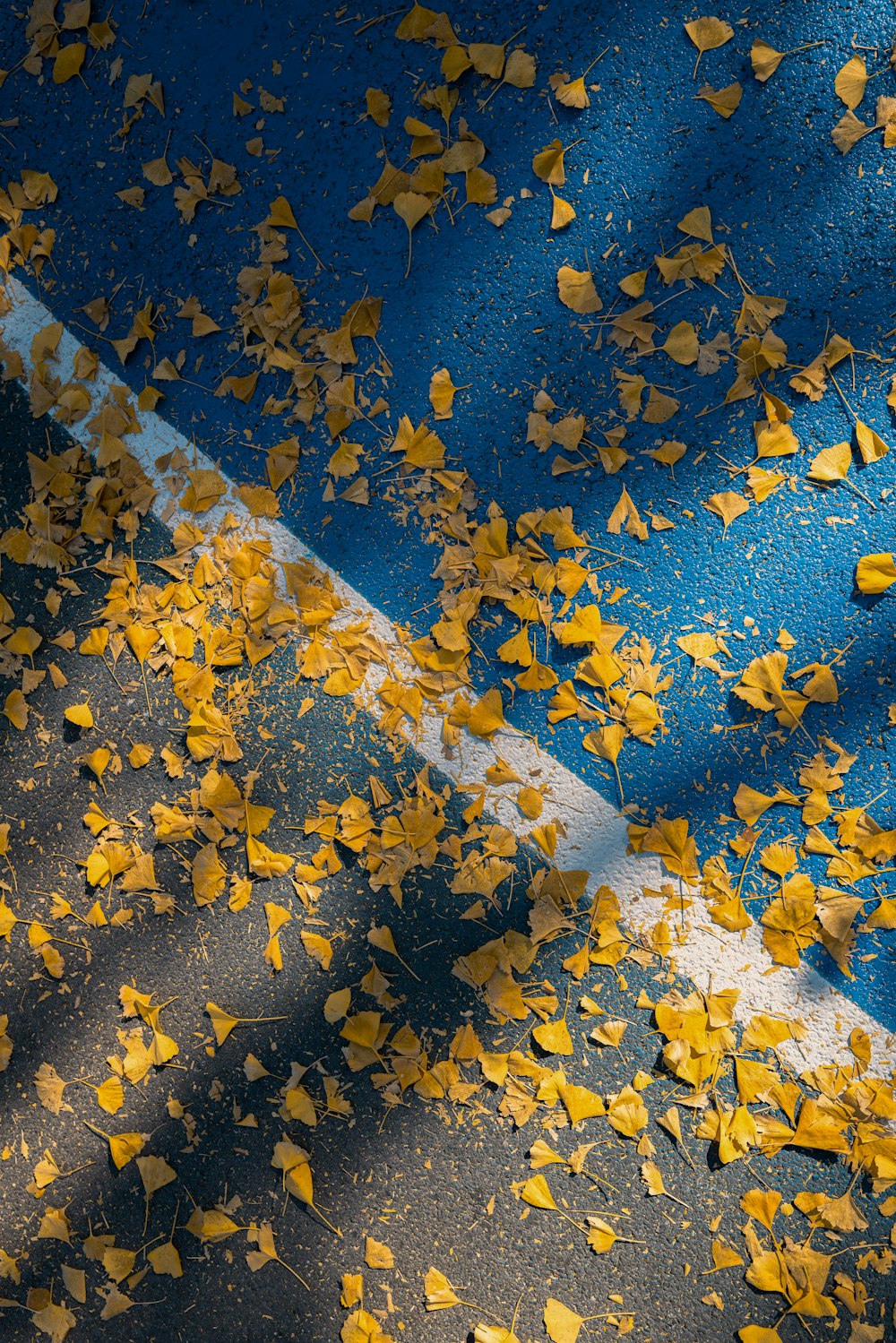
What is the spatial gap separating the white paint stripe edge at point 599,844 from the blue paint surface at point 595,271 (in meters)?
0.05

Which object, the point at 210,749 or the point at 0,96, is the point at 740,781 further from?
the point at 0,96

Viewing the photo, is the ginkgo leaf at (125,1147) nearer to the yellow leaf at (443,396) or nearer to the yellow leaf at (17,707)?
the yellow leaf at (17,707)

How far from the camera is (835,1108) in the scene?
178cm

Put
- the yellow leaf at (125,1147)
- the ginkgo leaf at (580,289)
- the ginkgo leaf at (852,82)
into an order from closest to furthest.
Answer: the ginkgo leaf at (852,82) < the ginkgo leaf at (580,289) < the yellow leaf at (125,1147)

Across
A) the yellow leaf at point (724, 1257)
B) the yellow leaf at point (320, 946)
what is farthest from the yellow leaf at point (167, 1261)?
the yellow leaf at point (724, 1257)

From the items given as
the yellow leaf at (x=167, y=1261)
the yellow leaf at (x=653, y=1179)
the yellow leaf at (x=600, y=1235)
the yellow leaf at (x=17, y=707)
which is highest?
the yellow leaf at (x=17, y=707)

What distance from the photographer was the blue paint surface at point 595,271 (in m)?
1.79

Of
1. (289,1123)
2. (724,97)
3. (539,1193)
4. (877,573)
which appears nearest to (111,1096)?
(289,1123)

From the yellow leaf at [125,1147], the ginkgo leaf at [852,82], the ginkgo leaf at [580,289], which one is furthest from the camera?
the yellow leaf at [125,1147]

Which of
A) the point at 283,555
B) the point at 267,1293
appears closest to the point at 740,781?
the point at 283,555

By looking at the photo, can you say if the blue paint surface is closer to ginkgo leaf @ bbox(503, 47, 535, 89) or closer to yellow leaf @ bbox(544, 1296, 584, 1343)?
ginkgo leaf @ bbox(503, 47, 535, 89)

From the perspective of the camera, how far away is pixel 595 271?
1.86 m

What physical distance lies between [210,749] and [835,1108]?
175cm

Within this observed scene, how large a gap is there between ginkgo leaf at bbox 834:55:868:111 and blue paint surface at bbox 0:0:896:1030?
0.02m
